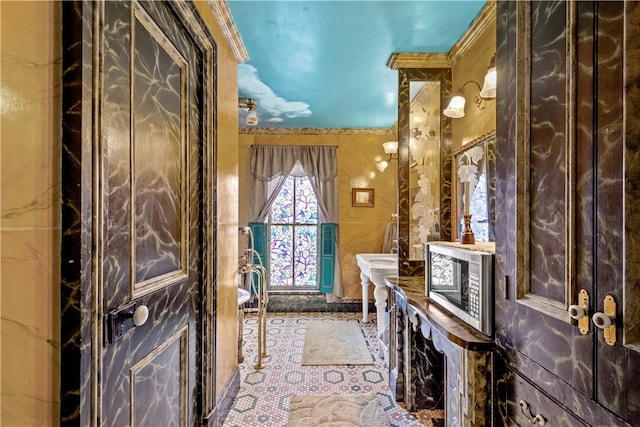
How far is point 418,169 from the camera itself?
247 cm

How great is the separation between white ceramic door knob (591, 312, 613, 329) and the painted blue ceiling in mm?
1801

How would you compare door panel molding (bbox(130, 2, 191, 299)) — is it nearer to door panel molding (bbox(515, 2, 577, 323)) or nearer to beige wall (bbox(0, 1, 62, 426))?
beige wall (bbox(0, 1, 62, 426))

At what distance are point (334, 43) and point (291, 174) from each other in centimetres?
230

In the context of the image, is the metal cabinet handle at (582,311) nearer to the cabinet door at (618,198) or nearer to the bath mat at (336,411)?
the cabinet door at (618,198)

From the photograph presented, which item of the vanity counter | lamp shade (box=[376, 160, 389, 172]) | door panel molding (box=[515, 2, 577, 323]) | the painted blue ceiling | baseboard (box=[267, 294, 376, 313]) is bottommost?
baseboard (box=[267, 294, 376, 313])

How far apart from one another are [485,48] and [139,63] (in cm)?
193

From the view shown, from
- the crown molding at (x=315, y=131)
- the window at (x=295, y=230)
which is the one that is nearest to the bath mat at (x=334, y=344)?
the window at (x=295, y=230)

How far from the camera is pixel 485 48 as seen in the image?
1.92 meters

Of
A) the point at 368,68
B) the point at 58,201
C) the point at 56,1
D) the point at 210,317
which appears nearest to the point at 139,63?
the point at 56,1

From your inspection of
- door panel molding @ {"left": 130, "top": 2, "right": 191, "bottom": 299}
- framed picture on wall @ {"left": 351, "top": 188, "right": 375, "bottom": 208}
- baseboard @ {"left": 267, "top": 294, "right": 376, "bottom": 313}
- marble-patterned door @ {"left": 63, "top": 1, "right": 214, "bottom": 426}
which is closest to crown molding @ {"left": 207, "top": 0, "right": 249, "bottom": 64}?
marble-patterned door @ {"left": 63, "top": 1, "right": 214, "bottom": 426}

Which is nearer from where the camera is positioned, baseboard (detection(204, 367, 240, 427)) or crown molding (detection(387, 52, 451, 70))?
baseboard (detection(204, 367, 240, 427))

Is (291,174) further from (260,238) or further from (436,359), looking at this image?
(436,359)

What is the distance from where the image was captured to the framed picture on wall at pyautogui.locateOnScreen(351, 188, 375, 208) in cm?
434

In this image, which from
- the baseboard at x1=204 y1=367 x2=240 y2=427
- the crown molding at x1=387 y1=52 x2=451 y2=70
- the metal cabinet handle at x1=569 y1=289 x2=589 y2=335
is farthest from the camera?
the crown molding at x1=387 y1=52 x2=451 y2=70
